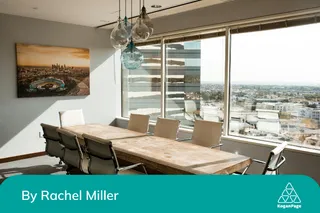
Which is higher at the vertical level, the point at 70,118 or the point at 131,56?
the point at 131,56

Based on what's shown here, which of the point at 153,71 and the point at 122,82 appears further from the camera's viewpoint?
the point at 122,82

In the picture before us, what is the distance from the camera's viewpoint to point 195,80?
4988 mm

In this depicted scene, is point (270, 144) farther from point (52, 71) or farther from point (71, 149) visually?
point (52, 71)

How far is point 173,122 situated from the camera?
3789 mm

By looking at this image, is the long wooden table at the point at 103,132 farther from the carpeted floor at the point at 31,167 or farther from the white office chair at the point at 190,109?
the white office chair at the point at 190,109

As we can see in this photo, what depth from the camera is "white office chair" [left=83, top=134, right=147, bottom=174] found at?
2469 millimetres

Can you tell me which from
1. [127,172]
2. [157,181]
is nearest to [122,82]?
[127,172]

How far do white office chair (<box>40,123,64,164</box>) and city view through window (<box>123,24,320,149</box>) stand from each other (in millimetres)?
2585

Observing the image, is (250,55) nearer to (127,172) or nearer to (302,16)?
(302,16)

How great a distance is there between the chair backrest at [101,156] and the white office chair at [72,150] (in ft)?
0.91

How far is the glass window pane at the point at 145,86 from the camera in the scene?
18.7 feet

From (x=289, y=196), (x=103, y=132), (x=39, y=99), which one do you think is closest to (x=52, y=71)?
(x=39, y=99)

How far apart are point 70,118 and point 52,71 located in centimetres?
125

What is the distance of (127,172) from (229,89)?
228 cm
